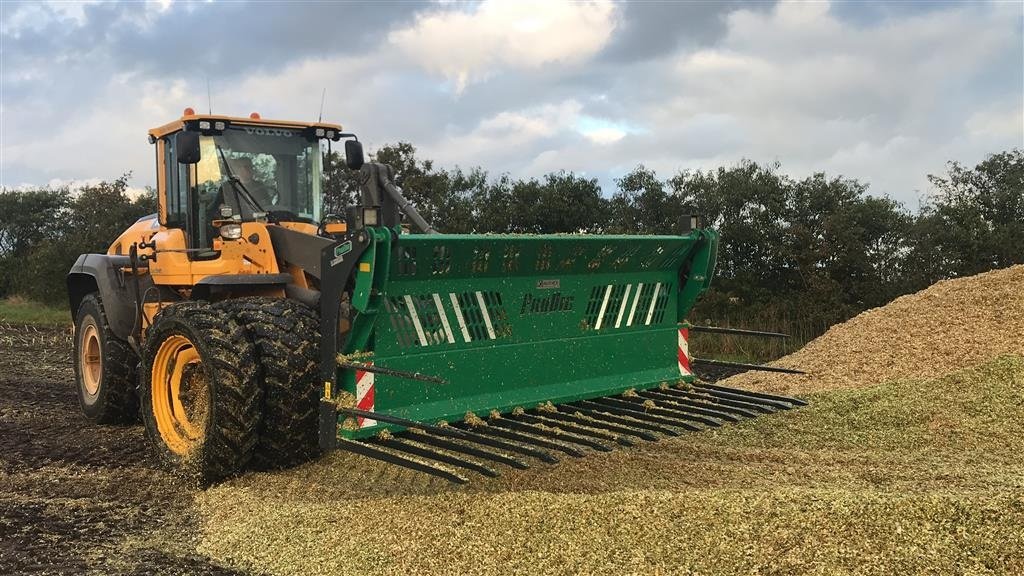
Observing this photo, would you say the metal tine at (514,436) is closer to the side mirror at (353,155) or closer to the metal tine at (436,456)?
the metal tine at (436,456)

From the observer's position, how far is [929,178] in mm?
14789

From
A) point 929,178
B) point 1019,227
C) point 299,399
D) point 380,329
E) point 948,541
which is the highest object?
point 929,178

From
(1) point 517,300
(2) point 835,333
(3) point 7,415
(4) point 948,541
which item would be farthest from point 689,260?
(3) point 7,415

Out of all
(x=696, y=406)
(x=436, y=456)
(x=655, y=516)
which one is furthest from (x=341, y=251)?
(x=696, y=406)

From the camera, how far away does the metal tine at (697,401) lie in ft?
18.1

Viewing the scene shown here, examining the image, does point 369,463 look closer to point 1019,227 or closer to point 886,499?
point 886,499

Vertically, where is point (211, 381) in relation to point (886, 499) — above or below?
above

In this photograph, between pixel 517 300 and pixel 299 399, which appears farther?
pixel 517 300

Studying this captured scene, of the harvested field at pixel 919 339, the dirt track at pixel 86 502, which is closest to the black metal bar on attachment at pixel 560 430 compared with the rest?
the dirt track at pixel 86 502

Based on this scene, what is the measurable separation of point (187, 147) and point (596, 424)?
3.20 m

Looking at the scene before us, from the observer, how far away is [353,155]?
21.9ft

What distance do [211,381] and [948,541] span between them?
376 centimetres

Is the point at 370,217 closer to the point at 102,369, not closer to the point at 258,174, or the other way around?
the point at 258,174

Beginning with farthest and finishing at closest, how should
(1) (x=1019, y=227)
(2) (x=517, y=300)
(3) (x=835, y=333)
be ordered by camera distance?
(1) (x=1019, y=227)
(3) (x=835, y=333)
(2) (x=517, y=300)
